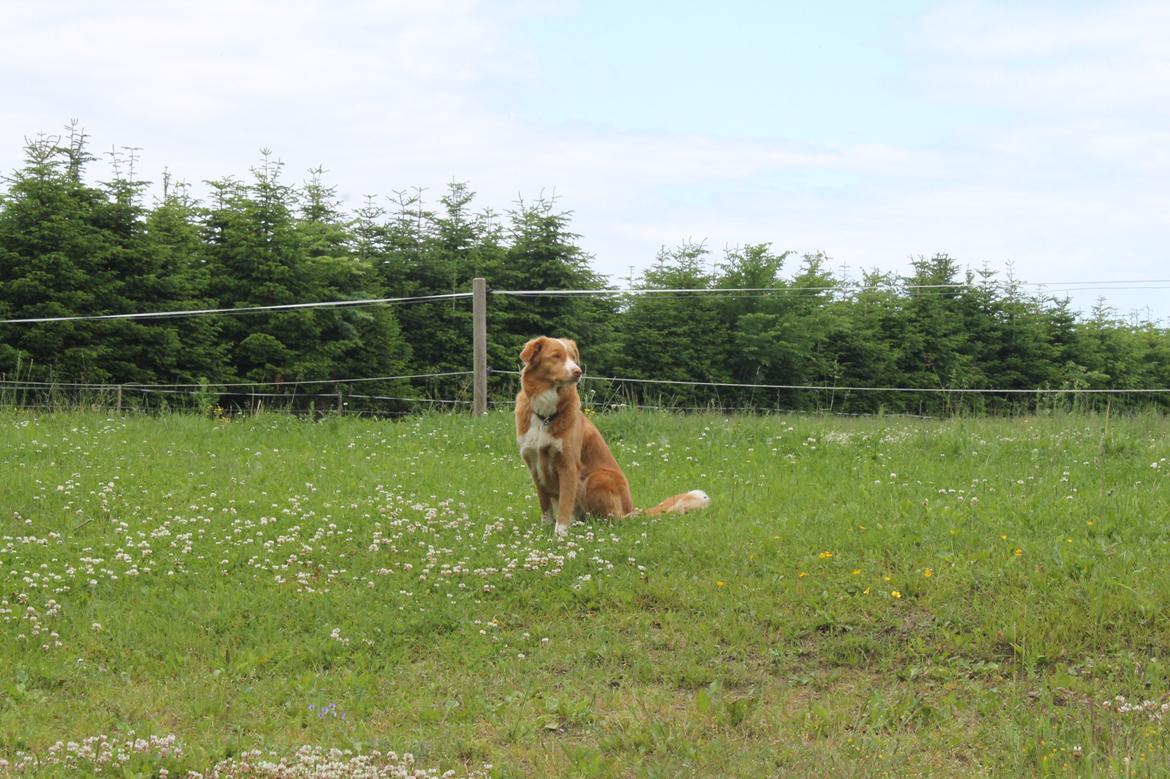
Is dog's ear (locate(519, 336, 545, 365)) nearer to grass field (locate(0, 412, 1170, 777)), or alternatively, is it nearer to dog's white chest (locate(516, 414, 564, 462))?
dog's white chest (locate(516, 414, 564, 462))

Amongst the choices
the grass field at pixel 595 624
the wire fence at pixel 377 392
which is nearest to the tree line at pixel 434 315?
the wire fence at pixel 377 392

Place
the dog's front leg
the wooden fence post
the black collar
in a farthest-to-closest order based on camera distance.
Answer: the wooden fence post < the black collar < the dog's front leg

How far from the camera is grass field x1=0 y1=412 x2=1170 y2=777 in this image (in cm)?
410

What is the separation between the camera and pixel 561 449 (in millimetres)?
7508

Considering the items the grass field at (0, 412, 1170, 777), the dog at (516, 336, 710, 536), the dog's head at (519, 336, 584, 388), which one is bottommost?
the grass field at (0, 412, 1170, 777)

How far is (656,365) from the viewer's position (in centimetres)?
2317

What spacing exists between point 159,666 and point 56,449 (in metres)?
6.17

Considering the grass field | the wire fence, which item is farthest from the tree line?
the grass field

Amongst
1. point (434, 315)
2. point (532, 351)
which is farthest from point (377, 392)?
point (532, 351)

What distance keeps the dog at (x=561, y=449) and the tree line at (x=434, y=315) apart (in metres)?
6.80

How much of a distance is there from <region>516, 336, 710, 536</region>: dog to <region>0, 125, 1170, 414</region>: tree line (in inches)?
268

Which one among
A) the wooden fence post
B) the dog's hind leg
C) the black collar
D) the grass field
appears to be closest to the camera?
the grass field

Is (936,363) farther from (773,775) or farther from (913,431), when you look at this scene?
(773,775)

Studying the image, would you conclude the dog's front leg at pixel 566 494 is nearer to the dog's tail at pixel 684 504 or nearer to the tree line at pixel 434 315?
the dog's tail at pixel 684 504
